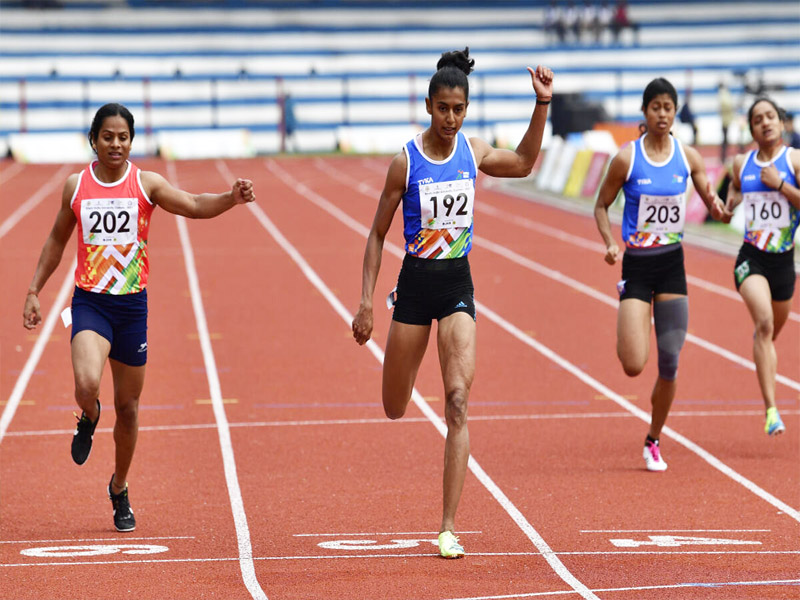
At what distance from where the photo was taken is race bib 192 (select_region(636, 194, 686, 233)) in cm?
738

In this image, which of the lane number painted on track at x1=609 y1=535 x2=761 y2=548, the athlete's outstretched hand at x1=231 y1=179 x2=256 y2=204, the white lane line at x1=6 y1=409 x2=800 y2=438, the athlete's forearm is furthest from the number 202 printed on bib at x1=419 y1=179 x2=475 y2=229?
the white lane line at x1=6 y1=409 x2=800 y2=438

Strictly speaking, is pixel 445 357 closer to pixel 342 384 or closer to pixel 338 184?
pixel 342 384

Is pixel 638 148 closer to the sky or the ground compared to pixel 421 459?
closer to the sky

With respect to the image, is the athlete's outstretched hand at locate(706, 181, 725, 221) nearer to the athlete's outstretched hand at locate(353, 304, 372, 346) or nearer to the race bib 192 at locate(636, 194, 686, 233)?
the race bib 192 at locate(636, 194, 686, 233)

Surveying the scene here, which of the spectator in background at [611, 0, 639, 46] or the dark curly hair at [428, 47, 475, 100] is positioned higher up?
the spectator in background at [611, 0, 639, 46]

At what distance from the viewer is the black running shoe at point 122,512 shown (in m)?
6.37

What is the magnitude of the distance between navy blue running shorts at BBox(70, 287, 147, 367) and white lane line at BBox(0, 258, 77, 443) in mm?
2523

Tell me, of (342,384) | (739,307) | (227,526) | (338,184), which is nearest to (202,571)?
(227,526)

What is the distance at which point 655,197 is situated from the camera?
7367 millimetres

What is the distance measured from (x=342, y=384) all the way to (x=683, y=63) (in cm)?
3507

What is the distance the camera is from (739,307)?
13758 millimetres

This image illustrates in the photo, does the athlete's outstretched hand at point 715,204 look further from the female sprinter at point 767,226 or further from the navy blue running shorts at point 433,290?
the navy blue running shorts at point 433,290

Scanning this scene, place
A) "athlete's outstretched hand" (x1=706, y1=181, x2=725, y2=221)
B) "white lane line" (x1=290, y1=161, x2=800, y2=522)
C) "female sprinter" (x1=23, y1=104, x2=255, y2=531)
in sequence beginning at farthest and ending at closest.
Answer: "athlete's outstretched hand" (x1=706, y1=181, x2=725, y2=221), "white lane line" (x1=290, y1=161, x2=800, y2=522), "female sprinter" (x1=23, y1=104, x2=255, y2=531)

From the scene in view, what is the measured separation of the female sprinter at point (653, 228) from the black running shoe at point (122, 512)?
2596 millimetres
